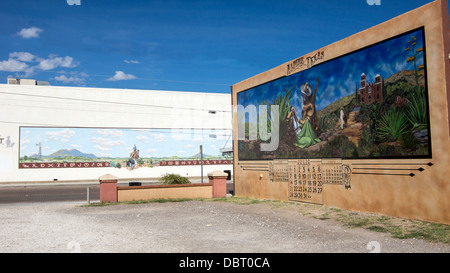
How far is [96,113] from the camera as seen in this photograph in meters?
39.5

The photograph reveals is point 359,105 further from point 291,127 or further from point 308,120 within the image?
point 291,127

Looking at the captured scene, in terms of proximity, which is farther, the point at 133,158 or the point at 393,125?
the point at 133,158

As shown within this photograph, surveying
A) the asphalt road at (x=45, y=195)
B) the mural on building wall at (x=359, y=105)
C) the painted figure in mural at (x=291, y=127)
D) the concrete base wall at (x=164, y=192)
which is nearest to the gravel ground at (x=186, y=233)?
the mural on building wall at (x=359, y=105)

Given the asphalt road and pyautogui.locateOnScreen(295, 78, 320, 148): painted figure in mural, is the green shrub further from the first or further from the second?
the asphalt road

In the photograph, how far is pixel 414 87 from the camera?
11844mm

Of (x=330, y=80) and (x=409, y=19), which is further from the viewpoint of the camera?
(x=330, y=80)

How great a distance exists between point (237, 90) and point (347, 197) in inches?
409

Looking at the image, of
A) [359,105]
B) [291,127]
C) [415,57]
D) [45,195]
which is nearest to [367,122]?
[359,105]

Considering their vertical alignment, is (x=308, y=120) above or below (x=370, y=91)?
below

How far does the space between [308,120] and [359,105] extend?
10.3ft

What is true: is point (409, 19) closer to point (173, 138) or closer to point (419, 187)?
point (419, 187)

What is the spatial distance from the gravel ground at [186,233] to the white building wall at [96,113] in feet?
76.3

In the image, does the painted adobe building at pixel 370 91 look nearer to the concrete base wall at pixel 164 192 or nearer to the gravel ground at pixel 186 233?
the gravel ground at pixel 186 233

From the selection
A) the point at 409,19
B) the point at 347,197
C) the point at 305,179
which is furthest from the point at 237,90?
the point at 409,19
